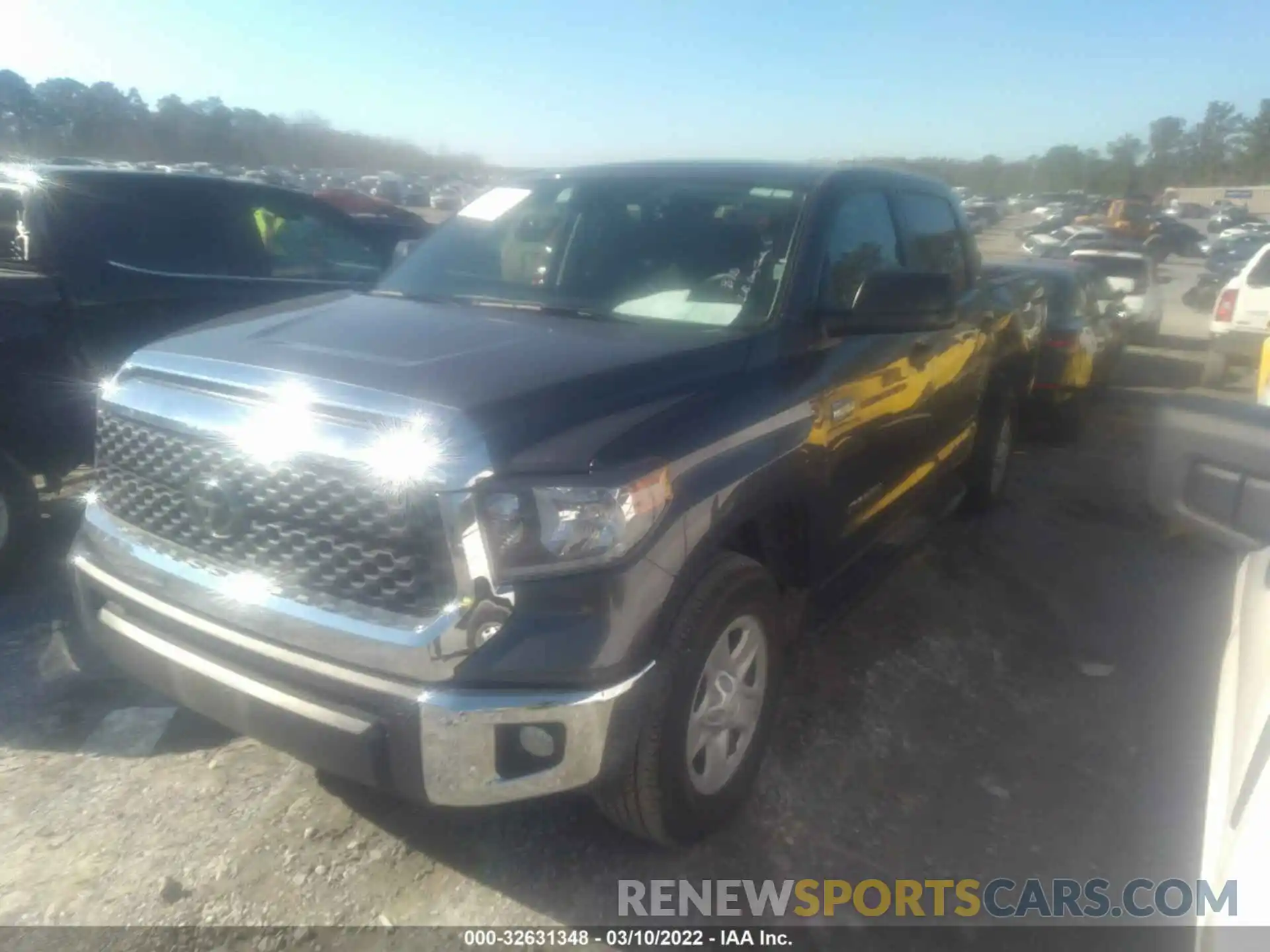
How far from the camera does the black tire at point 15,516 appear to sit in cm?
427

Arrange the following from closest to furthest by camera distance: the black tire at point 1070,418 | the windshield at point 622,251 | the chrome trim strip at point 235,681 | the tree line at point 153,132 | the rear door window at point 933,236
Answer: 1. the chrome trim strip at point 235,681
2. the windshield at point 622,251
3. the rear door window at point 933,236
4. the black tire at point 1070,418
5. the tree line at point 153,132

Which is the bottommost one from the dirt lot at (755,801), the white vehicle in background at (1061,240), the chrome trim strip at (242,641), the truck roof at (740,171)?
the white vehicle in background at (1061,240)

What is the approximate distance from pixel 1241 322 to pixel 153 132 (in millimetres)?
62246

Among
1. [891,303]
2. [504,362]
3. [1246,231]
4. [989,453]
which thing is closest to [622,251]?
[891,303]

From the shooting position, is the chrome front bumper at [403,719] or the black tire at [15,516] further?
the black tire at [15,516]

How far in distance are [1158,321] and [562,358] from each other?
13.4 meters

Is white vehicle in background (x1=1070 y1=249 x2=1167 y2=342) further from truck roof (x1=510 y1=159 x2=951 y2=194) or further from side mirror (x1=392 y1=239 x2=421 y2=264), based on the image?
side mirror (x1=392 y1=239 x2=421 y2=264)

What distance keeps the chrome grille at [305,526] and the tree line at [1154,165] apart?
252ft

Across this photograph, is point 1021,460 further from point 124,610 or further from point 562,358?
point 124,610

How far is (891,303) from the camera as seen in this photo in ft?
10.2

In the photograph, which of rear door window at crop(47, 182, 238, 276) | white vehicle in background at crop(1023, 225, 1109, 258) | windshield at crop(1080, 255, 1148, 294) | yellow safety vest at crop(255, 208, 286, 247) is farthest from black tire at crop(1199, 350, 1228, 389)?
white vehicle in background at crop(1023, 225, 1109, 258)

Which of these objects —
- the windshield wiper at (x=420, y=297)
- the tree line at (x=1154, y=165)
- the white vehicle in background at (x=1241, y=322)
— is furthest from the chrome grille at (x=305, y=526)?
the tree line at (x=1154, y=165)

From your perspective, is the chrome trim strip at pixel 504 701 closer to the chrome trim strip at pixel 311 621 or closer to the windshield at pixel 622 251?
the chrome trim strip at pixel 311 621

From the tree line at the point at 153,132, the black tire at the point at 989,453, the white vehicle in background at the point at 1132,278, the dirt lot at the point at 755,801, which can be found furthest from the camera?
the tree line at the point at 153,132
